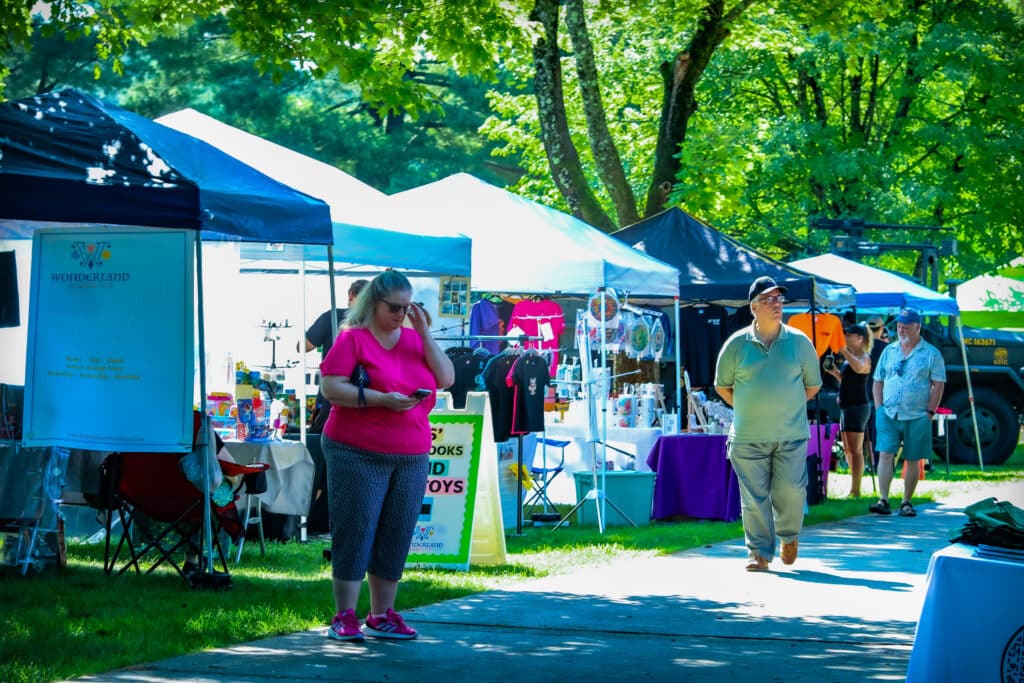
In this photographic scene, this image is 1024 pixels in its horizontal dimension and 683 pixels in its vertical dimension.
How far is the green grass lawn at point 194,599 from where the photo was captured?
6.73m

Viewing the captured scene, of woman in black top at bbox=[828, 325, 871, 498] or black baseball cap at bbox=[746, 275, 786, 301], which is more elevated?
black baseball cap at bbox=[746, 275, 786, 301]

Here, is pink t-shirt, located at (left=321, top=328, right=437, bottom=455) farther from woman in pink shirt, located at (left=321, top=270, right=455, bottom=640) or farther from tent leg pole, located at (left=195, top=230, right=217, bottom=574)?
tent leg pole, located at (left=195, top=230, right=217, bottom=574)

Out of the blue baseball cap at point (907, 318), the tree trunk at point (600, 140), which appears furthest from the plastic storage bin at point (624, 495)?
the tree trunk at point (600, 140)

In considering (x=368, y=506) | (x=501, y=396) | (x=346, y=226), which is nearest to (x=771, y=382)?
(x=501, y=396)

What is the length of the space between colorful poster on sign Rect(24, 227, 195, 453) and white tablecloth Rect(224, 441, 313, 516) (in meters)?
1.67

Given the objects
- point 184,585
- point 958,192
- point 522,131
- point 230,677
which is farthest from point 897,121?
point 230,677

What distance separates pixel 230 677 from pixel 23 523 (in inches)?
145

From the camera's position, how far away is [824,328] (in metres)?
18.6

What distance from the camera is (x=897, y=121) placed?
28.0m

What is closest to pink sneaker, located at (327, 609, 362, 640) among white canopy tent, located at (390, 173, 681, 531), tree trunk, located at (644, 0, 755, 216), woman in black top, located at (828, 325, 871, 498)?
white canopy tent, located at (390, 173, 681, 531)

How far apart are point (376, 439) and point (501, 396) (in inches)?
201

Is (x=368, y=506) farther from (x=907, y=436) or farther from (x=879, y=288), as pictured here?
(x=879, y=288)

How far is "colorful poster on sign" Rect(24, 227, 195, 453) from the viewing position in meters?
8.80

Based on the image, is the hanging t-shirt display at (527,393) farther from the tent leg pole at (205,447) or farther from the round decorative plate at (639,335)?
the tent leg pole at (205,447)
